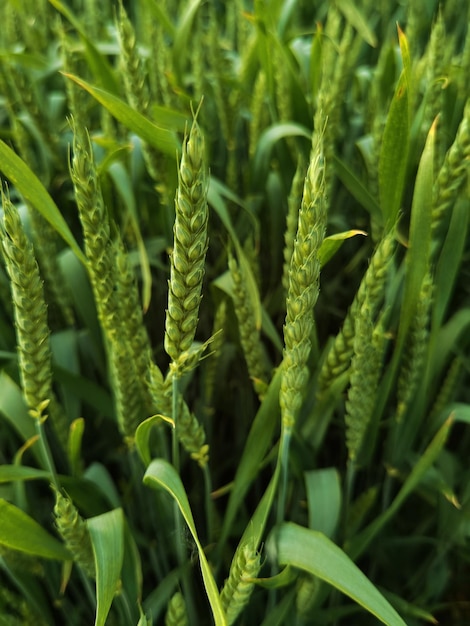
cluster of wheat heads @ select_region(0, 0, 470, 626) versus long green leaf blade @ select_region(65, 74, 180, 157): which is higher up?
long green leaf blade @ select_region(65, 74, 180, 157)

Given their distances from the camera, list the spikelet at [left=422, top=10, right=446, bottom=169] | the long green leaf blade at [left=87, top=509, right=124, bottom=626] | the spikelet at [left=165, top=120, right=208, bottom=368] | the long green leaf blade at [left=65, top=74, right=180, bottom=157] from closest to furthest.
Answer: the spikelet at [left=165, top=120, right=208, bottom=368] < the long green leaf blade at [left=87, top=509, right=124, bottom=626] < the long green leaf blade at [left=65, top=74, right=180, bottom=157] < the spikelet at [left=422, top=10, right=446, bottom=169]

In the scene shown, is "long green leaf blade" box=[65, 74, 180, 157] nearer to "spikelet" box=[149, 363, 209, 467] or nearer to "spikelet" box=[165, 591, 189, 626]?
"spikelet" box=[149, 363, 209, 467]

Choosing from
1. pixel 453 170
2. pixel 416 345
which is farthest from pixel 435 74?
pixel 416 345

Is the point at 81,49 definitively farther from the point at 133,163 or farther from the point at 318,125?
the point at 318,125

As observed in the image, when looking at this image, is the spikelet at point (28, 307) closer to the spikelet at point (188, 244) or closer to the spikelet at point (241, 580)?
the spikelet at point (188, 244)

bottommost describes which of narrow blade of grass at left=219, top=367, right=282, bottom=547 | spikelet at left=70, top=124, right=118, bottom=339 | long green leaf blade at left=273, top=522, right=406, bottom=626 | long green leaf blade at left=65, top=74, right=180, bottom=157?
long green leaf blade at left=273, top=522, right=406, bottom=626

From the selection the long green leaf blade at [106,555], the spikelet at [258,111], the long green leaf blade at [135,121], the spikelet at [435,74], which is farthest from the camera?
the spikelet at [258,111]

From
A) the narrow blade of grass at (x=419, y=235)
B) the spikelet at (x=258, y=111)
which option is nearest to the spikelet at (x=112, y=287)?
the narrow blade of grass at (x=419, y=235)

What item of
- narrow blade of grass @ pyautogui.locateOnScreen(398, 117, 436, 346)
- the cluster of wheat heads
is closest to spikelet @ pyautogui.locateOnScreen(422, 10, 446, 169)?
the cluster of wheat heads
